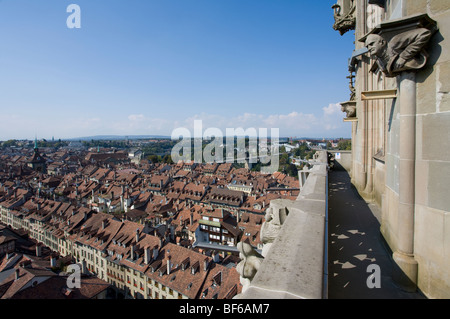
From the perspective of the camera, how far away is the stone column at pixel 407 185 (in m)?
3.40

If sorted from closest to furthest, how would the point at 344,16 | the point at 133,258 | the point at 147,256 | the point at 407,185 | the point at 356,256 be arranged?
the point at 407,185 < the point at 356,256 < the point at 344,16 < the point at 147,256 < the point at 133,258

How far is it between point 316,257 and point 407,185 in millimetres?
2018

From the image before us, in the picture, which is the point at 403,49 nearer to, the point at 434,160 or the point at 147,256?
the point at 434,160

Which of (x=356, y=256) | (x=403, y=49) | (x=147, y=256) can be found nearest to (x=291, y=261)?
(x=356, y=256)

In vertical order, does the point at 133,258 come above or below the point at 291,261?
below

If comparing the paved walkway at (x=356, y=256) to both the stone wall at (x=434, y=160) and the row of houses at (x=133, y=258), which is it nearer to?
the stone wall at (x=434, y=160)

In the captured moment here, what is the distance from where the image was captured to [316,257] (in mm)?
2369

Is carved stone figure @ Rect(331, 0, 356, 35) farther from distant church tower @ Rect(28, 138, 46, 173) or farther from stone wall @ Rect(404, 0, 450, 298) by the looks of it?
distant church tower @ Rect(28, 138, 46, 173)

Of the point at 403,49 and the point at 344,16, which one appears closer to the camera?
the point at 403,49

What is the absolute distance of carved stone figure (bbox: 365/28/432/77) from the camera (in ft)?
10.3

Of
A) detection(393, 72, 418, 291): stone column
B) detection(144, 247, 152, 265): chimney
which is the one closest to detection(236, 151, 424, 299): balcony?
detection(393, 72, 418, 291): stone column

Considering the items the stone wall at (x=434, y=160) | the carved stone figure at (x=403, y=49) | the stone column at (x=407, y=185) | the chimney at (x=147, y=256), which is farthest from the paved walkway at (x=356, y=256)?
the chimney at (x=147, y=256)

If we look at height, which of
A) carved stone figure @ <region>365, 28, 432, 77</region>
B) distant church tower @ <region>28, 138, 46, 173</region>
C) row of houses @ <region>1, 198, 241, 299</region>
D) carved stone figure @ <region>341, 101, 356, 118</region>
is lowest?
row of houses @ <region>1, 198, 241, 299</region>
